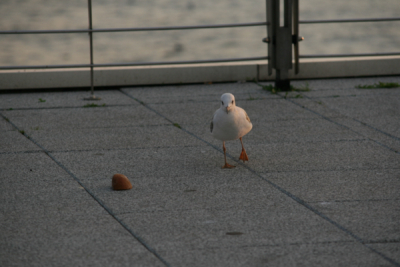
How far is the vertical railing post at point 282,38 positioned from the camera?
8859mm

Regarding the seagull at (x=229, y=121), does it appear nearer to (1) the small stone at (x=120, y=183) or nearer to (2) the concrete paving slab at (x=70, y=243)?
(1) the small stone at (x=120, y=183)

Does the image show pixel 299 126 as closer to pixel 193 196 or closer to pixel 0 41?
pixel 193 196

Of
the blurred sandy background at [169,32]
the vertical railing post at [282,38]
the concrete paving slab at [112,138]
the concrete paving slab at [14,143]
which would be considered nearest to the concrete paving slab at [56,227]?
the concrete paving slab at [14,143]

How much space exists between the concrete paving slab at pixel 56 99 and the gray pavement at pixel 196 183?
1.7 inches

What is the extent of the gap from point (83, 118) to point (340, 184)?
12.1 ft

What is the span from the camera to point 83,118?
301 inches

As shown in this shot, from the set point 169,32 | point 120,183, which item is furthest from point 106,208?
point 169,32

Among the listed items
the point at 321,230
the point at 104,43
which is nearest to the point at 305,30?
the point at 104,43

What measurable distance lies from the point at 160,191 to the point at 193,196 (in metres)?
0.30

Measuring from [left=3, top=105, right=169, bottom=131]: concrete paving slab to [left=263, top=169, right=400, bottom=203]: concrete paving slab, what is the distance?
98.6 inches

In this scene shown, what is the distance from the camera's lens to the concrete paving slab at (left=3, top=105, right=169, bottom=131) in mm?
7309

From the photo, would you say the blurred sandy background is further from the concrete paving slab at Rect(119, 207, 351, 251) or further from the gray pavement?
the concrete paving slab at Rect(119, 207, 351, 251)

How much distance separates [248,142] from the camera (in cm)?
661

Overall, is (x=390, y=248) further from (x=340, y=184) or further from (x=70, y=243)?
(x=70, y=243)
